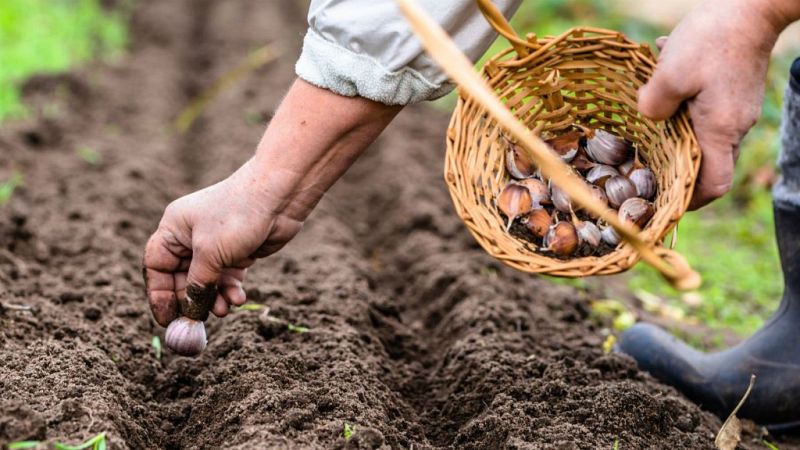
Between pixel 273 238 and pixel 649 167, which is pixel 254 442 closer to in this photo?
pixel 273 238

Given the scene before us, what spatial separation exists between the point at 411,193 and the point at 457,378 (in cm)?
175

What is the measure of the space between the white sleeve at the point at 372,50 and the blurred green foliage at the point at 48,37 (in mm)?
3538

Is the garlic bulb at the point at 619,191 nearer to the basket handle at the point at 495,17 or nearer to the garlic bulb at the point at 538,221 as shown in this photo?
the garlic bulb at the point at 538,221

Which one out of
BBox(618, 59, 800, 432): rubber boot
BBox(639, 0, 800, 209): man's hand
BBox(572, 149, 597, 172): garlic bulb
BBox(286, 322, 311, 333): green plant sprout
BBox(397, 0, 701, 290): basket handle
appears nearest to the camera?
BBox(397, 0, 701, 290): basket handle

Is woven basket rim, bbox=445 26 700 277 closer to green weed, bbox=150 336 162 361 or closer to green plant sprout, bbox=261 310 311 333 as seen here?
green plant sprout, bbox=261 310 311 333

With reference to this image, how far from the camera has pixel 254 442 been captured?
1.87 m

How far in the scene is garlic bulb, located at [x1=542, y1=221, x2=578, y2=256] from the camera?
2.04 m

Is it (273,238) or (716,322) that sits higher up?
(273,238)

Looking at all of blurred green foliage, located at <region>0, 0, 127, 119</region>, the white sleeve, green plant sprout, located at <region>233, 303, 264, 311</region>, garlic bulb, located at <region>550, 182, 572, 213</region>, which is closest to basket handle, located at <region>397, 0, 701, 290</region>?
the white sleeve

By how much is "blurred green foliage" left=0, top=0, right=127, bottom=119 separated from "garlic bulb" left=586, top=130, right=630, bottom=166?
3758mm

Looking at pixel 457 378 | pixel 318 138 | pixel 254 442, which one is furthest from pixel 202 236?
pixel 457 378

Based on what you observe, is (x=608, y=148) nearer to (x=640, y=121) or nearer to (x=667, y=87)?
(x=640, y=121)

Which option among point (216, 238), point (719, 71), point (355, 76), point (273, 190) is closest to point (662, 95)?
point (719, 71)

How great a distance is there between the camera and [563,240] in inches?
80.7
